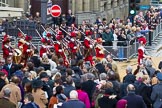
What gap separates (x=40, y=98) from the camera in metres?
16.5

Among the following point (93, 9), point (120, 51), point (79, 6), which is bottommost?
point (120, 51)

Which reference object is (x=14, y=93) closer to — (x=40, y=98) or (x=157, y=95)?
(x=40, y=98)

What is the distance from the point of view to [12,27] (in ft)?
111

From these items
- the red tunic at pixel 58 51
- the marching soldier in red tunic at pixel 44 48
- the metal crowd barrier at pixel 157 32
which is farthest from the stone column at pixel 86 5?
the marching soldier in red tunic at pixel 44 48

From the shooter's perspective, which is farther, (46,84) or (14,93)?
(46,84)

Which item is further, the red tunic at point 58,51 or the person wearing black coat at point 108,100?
the red tunic at point 58,51

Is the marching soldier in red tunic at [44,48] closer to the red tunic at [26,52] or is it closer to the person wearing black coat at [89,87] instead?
the red tunic at [26,52]

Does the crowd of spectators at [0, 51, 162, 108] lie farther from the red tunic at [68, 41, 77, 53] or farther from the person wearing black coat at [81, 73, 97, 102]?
the red tunic at [68, 41, 77, 53]

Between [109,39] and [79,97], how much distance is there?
16.2 meters

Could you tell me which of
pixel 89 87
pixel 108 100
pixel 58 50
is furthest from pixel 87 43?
pixel 108 100

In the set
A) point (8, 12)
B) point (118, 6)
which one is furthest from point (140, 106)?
point (118, 6)

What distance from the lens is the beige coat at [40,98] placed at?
16500 millimetres

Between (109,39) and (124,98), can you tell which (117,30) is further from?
(124,98)

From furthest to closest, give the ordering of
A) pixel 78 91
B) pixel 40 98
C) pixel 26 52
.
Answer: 1. pixel 26 52
2. pixel 78 91
3. pixel 40 98
